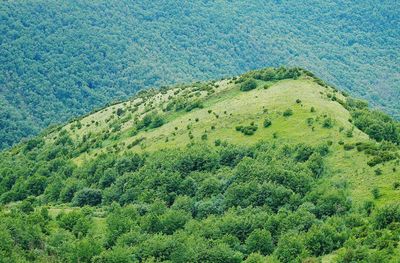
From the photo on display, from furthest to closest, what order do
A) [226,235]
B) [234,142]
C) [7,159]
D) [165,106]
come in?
[7,159], [165,106], [234,142], [226,235]

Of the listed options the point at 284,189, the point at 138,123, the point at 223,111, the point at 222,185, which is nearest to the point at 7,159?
the point at 138,123

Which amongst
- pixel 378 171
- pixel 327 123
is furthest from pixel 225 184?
pixel 378 171

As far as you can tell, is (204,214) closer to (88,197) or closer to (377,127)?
(88,197)

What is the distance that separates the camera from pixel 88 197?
142 metres

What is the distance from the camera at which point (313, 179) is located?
115625 mm

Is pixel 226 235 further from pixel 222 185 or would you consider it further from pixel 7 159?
pixel 7 159

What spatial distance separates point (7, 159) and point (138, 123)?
42231mm

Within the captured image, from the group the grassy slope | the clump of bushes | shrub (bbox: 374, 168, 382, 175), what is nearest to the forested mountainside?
the clump of bushes

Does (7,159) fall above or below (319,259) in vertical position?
below

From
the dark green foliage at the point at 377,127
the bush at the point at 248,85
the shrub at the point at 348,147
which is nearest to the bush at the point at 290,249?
the shrub at the point at 348,147

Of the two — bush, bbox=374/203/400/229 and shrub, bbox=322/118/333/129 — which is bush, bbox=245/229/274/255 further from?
shrub, bbox=322/118/333/129

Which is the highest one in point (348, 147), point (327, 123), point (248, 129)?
point (327, 123)

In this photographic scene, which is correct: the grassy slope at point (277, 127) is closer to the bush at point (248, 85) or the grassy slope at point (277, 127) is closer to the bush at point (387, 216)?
the bush at point (248, 85)

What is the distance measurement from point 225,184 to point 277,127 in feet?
72.7
